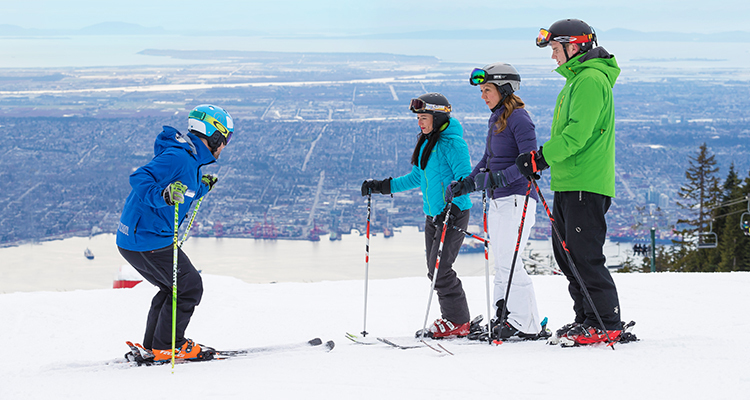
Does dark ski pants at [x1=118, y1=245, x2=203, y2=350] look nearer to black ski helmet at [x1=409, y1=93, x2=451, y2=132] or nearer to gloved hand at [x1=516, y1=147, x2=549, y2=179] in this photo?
black ski helmet at [x1=409, y1=93, x2=451, y2=132]

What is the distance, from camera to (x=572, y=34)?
11.5 ft

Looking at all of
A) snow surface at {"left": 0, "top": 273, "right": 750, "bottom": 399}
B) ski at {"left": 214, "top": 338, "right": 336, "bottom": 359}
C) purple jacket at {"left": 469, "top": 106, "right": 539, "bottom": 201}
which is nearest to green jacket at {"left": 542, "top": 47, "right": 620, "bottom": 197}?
purple jacket at {"left": 469, "top": 106, "right": 539, "bottom": 201}

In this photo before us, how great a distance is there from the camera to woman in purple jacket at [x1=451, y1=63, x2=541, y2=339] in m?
3.84

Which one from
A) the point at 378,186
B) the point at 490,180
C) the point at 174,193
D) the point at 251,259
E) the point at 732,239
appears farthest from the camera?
the point at 251,259

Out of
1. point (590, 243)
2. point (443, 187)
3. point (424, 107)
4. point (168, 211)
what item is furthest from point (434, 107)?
point (168, 211)

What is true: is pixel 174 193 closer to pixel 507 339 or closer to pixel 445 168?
pixel 445 168

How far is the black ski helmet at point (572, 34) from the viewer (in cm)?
352

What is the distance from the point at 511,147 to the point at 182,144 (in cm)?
214

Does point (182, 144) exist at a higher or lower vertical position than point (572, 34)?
lower

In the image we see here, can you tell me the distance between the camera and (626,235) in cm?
7050

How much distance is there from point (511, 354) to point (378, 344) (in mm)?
1048

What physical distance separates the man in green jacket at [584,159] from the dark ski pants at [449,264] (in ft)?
2.54

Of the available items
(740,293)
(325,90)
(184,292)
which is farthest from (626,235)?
(325,90)

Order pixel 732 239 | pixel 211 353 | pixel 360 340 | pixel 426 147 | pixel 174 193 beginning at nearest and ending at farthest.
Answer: pixel 174 193 < pixel 211 353 < pixel 426 147 < pixel 360 340 < pixel 732 239
